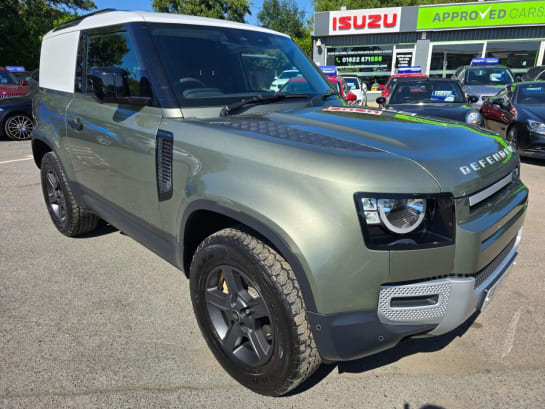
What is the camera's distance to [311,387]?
212 centimetres

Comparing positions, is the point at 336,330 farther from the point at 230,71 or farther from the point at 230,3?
the point at 230,3

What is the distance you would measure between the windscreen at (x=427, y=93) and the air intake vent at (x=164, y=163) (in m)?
6.87

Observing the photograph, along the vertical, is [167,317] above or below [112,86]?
below

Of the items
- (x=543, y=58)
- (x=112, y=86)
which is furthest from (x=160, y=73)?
(x=543, y=58)

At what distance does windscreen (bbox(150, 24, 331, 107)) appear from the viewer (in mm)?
2461

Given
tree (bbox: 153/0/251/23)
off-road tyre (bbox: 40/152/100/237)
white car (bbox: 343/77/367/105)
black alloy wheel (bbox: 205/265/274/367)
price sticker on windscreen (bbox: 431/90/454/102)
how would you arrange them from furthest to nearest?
1. tree (bbox: 153/0/251/23)
2. white car (bbox: 343/77/367/105)
3. price sticker on windscreen (bbox: 431/90/454/102)
4. off-road tyre (bbox: 40/152/100/237)
5. black alloy wheel (bbox: 205/265/274/367)

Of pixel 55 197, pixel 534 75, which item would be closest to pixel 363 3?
pixel 534 75

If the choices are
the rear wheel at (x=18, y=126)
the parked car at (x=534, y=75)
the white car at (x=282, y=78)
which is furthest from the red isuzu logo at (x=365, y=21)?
the white car at (x=282, y=78)

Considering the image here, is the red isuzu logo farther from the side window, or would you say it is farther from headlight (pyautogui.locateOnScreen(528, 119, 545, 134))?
the side window

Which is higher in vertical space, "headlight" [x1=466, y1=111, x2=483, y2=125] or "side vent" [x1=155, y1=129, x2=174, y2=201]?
"side vent" [x1=155, y1=129, x2=174, y2=201]

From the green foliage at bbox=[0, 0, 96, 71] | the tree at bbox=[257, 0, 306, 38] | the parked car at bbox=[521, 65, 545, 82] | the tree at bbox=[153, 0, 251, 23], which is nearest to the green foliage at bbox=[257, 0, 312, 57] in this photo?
the tree at bbox=[257, 0, 306, 38]

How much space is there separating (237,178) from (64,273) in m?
2.28

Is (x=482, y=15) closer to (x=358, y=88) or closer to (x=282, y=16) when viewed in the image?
(x=358, y=88)

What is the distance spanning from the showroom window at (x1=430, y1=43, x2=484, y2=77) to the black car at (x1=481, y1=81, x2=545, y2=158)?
15707mm
